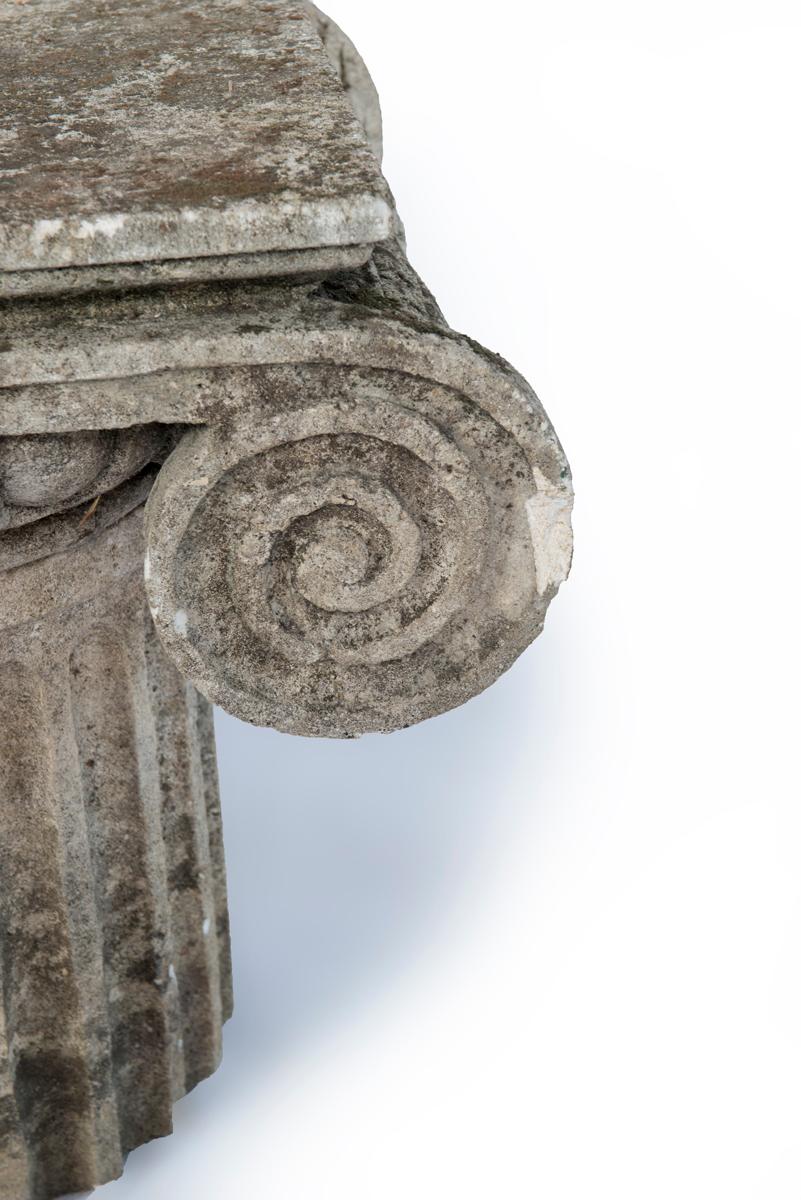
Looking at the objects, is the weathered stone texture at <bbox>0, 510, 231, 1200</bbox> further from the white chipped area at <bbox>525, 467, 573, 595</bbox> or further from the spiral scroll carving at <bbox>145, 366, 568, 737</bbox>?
the white chipped area at <bbox>525, 467, 573, 595</bbox>

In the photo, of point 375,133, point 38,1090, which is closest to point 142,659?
point 38,1090

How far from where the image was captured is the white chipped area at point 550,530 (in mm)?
1799

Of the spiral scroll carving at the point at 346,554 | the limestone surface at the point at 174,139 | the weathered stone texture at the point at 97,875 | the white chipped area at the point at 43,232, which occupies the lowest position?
the weathered stone texture at the point at 97,875

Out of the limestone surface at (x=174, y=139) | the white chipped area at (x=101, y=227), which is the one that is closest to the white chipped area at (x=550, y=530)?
the limestone surface at (x=174, y=139)

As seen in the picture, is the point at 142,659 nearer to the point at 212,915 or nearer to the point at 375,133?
the point at 212,915

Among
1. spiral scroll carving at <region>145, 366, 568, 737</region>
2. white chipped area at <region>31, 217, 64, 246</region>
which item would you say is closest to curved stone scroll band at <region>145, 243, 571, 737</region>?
spiral scroll carving at <region>145, 366, 568, 737</region>

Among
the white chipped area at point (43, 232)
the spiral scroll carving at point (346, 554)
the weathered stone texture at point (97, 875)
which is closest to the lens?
the white chipped area at point (43, 232)

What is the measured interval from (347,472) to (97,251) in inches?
12.5

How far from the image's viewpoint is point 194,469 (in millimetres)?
1741

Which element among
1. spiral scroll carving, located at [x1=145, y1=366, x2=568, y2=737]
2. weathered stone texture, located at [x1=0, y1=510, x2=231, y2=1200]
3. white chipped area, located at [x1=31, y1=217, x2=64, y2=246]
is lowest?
weathered stone texture, located at [x1=0, y1=510, x2=231, y2=1200]

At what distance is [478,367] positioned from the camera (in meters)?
1.71

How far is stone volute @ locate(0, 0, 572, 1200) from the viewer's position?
5.49 ft

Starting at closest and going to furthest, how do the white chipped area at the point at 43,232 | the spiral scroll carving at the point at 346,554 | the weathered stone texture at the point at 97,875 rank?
the white chipped area at the point at 43,232 → the spiral scroll carving at the point at 346,554 → the weathered stone texture at the point at 97,875

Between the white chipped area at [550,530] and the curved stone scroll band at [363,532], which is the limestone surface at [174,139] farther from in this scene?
the white chipped area at [550,530]
